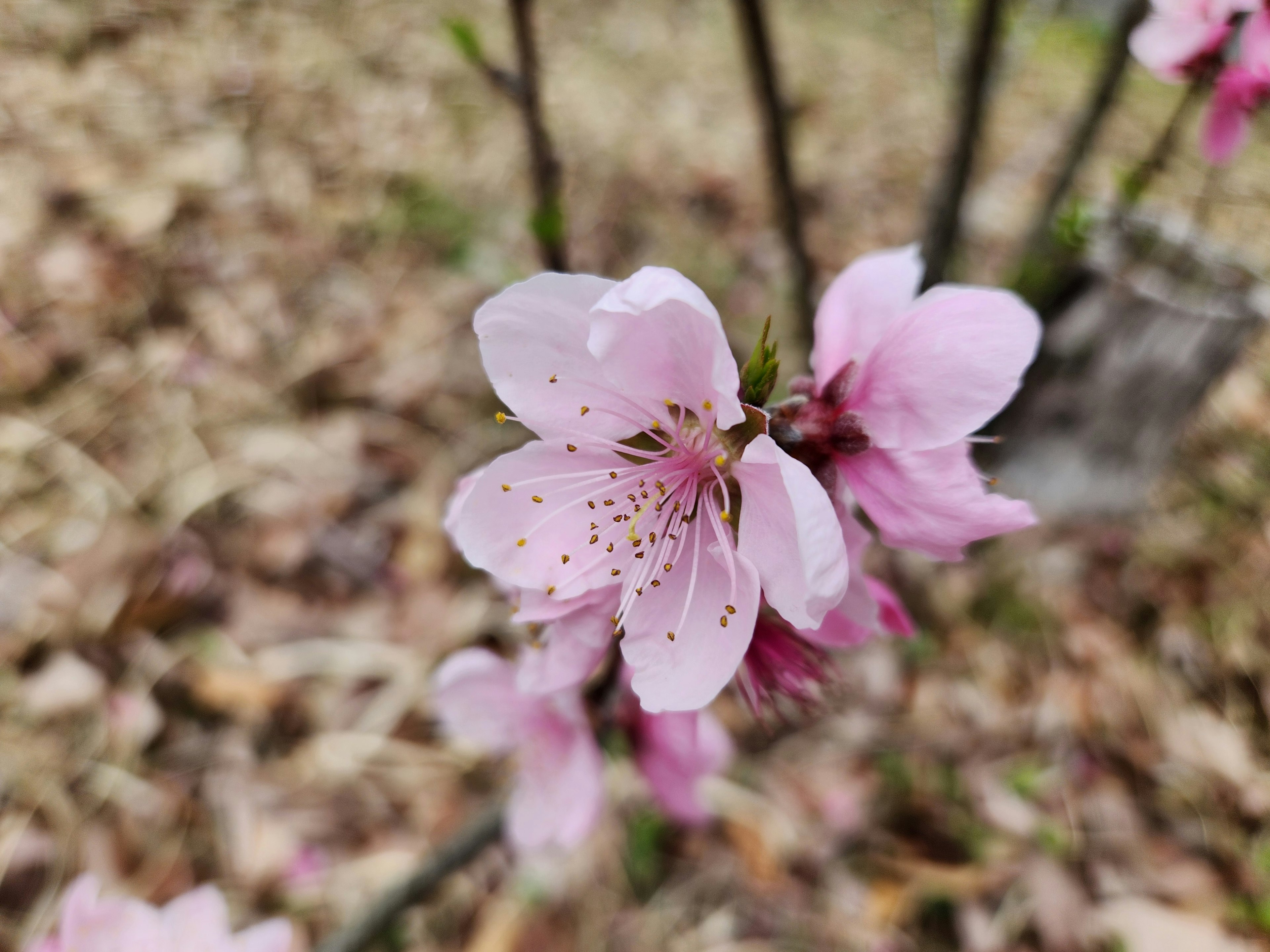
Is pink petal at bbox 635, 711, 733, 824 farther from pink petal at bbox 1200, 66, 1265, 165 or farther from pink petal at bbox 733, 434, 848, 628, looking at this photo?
pink petal at bbox 1200, 66, 1265, 165

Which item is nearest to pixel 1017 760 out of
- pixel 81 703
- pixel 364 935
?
pixel 364 935

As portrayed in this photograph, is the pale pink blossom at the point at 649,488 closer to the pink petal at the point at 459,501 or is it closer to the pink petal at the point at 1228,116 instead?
the pink petal at the point at 459,501

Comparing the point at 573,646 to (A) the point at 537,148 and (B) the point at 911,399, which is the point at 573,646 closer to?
(B) the point at 911,399

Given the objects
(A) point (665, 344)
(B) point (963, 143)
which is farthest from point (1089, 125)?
(A) point (665, 344)

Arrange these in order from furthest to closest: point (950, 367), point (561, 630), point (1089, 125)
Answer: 1. point (1089, 125)
2. point (561, 630)
3. point (950, 367)

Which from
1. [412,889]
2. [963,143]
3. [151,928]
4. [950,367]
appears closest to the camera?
[950,367]

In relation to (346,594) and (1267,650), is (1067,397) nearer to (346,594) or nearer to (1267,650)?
(1267,650)

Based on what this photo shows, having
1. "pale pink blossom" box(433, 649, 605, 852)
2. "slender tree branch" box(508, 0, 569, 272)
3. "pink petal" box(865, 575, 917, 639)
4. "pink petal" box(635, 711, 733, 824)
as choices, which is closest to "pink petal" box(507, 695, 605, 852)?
"pale pink blossom" box(433, 649, 605, 852)

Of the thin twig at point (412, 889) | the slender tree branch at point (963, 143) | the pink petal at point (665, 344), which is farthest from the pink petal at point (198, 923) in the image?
the slender tree branch at point (963, 143)
